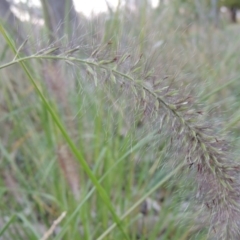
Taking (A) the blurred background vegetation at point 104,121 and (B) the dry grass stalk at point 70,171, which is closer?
(A) the blurred background vegetation at point 104,121

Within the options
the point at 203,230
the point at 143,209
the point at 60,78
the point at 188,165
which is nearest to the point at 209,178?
the point at 188,165

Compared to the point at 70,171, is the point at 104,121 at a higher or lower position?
higher

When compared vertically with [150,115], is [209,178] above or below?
below

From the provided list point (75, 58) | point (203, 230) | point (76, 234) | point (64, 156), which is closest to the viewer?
point (75, 58)

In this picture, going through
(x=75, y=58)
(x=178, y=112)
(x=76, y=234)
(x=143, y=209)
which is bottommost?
(x=143, y=209)

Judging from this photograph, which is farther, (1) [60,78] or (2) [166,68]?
(1) [60,78]

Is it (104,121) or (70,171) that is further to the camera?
(70,171)

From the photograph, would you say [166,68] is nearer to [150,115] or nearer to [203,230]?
[150,115]

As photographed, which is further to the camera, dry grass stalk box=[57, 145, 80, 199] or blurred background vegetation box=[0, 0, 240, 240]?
dry grass stalk box=[57, 145, 80, 199]
